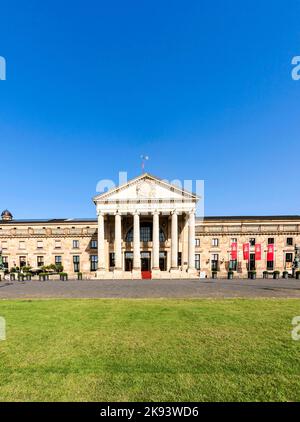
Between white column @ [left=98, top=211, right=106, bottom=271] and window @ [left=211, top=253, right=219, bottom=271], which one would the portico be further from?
window @ [left=211, top=253, right=219, bottom=271]

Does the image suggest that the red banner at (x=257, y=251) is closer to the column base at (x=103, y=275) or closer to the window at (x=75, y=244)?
the column base at (x=103, y=275)

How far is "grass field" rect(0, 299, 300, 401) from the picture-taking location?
429 cm

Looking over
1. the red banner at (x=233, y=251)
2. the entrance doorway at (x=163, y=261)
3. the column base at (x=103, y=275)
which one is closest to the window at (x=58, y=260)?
the column base at (x=103, y=275)

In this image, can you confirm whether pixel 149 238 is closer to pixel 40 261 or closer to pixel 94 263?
pixel 94 263

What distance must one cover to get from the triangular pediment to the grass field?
28696 millimetres

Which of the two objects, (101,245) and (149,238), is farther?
(149,238)

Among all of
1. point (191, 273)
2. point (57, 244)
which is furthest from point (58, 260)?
point (191, 273)

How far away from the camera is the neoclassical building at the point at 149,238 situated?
3806cm

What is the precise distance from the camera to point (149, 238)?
43.1 metres

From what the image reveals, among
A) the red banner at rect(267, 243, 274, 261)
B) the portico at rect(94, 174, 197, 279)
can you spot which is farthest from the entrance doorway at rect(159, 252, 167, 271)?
the red banner at rect(267, 243, 274, 261)

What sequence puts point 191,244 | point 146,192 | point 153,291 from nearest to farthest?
point 153,291 < point 191,244 < point 146,192

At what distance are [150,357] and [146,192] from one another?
33.3 metres
